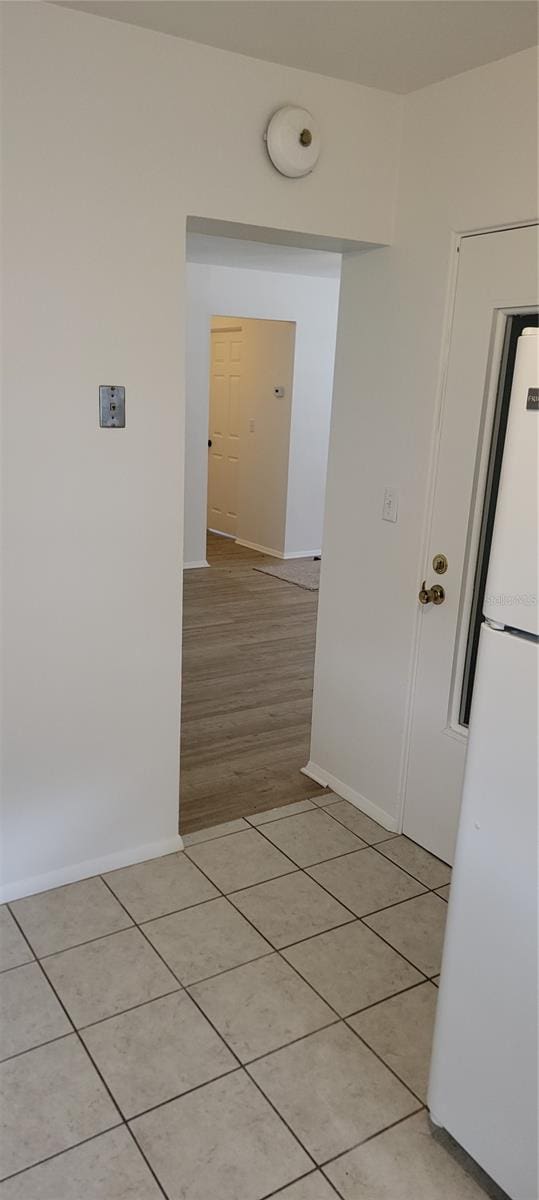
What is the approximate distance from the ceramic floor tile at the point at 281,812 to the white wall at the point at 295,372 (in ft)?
12.2

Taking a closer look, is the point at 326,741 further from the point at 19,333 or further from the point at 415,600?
the point at 19,333

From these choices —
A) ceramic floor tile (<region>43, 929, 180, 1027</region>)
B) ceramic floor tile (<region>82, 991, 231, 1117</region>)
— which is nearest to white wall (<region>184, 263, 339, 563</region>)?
ceramic floor tile (<region>43, 929, 180, 1027</region>)

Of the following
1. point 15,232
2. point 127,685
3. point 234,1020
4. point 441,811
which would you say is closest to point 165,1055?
point 234,1020

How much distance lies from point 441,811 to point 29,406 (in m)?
1.73

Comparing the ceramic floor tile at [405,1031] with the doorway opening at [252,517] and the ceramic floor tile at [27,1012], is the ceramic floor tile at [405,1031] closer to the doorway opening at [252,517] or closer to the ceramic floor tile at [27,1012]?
the ceramic floor tile at [27,1012]

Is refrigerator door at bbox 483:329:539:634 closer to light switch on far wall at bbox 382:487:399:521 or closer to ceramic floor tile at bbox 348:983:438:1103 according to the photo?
ceramic floor tile at bbox 348:983:438:1103

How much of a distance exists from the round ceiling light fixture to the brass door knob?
49.5 inches

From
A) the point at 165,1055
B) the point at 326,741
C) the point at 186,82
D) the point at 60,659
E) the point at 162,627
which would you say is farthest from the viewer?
the point at 326,741

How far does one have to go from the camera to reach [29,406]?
2.13 m

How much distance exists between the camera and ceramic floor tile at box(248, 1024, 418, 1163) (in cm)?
172

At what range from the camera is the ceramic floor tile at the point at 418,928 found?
2.25 meters

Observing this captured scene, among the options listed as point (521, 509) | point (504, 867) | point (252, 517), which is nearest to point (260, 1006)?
point (504, 867)

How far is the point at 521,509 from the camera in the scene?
1.36 metres

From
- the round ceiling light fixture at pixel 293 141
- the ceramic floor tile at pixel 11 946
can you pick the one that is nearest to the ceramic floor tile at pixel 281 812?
the ceramic floor tile at pixel 11 946
